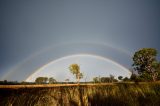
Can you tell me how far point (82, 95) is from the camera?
558 centimetres

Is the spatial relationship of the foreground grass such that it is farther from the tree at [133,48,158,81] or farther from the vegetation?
the tree at [133,48,158,81]

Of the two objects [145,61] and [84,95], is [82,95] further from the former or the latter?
[145,61]

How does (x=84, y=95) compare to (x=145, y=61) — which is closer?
(x=84, y=95)

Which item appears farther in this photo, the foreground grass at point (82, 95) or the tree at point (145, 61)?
the tree at point (145, 61)

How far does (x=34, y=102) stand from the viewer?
14.8ft

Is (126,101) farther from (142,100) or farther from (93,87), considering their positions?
(93,87)

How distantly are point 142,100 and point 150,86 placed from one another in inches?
37.4

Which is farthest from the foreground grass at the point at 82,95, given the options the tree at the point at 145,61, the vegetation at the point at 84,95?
the tree at the point at 145,61

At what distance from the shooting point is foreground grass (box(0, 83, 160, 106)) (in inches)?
173

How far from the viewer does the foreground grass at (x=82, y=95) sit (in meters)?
4.40

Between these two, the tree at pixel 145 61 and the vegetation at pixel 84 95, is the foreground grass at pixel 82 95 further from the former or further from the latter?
the tree at pixel 145 61

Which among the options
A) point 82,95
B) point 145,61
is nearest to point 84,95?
point 82,95

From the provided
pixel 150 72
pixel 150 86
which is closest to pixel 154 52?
pixel 150 72

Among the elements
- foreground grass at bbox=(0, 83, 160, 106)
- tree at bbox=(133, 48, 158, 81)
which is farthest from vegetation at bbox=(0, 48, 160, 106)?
tree at bbox=(133, 48, 158, 81)
